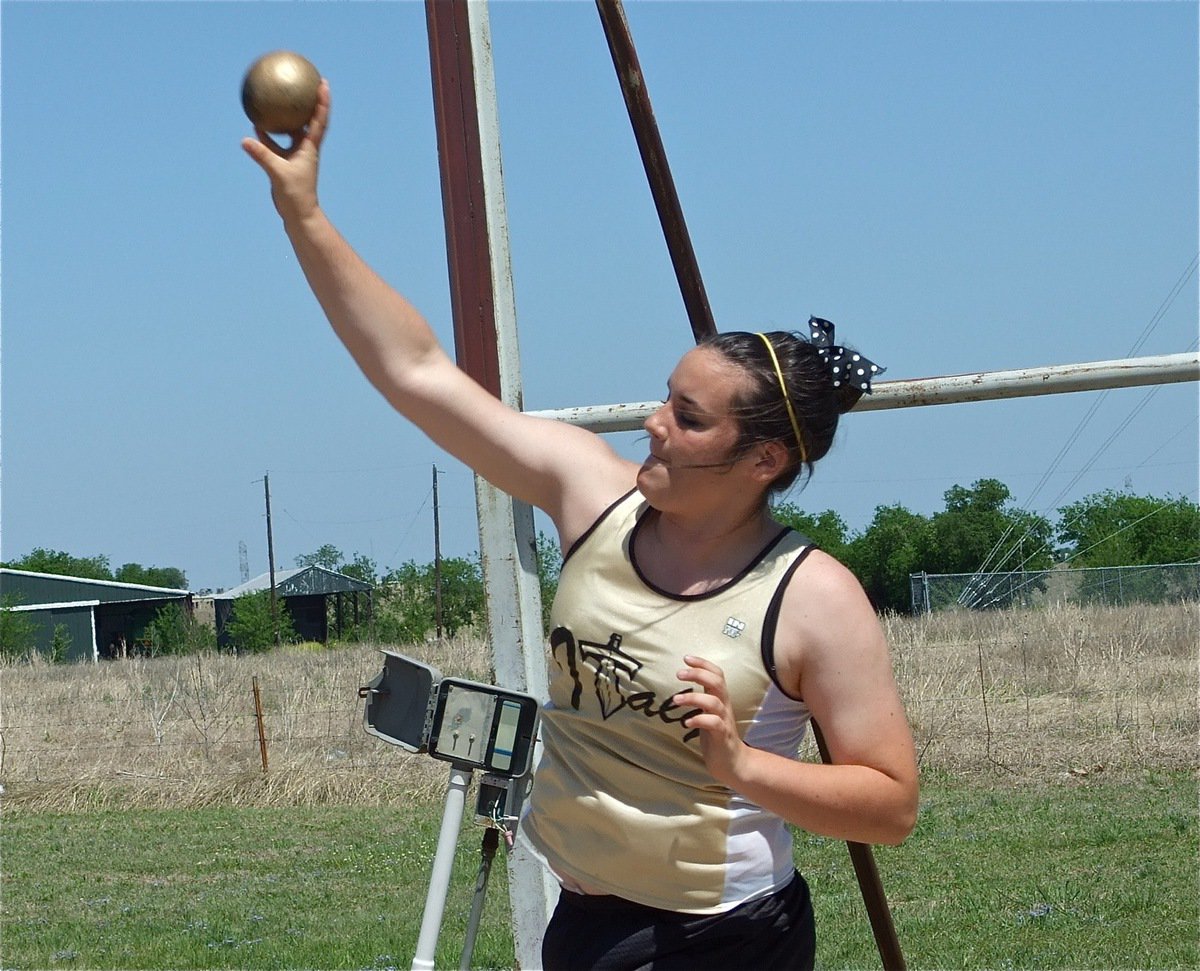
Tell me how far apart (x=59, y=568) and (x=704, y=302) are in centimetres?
8270

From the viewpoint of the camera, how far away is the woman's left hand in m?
1.69

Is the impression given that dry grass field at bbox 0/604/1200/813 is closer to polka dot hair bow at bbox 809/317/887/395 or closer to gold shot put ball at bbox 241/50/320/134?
polka dot hair bow at bbox 809/317/887/395

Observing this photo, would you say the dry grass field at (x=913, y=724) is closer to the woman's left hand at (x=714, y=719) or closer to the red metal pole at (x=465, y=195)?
the red metal pole at (x=465, y=195)

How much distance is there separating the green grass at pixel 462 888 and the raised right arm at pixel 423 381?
11.0 ft

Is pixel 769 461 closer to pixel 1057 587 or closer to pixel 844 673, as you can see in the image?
pixel 844 673

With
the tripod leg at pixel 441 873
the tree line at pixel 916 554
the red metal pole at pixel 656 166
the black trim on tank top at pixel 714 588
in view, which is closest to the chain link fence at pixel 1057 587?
the tree line at pixel 916 554

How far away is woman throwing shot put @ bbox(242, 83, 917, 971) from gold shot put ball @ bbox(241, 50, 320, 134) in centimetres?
3

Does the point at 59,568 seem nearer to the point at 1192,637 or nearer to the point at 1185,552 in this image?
the point at 1185,552

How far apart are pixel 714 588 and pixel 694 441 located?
0.66 ft

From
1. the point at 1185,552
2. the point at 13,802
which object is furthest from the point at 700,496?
the point at 1185,552

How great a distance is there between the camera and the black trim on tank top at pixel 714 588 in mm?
1888

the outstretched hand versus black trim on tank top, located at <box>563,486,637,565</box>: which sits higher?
the outstretched hand

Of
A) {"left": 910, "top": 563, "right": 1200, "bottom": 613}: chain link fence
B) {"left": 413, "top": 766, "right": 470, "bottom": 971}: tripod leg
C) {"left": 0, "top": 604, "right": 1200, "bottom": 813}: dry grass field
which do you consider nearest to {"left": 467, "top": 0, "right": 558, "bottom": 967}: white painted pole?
{"left": 413, "top": 766, "right": 470, "bottom": 971}: tripod leg

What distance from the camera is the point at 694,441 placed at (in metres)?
1.91
